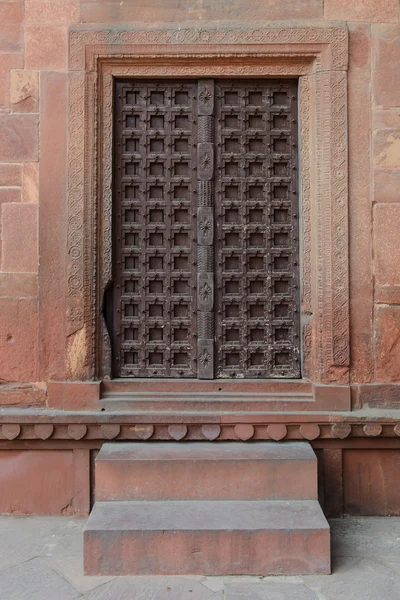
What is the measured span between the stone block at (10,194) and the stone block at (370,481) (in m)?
3.10

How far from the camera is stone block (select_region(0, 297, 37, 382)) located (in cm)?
385

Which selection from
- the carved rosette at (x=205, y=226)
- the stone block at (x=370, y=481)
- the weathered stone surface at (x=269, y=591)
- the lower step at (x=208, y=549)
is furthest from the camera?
the carved rosette at (x=205, y=226)

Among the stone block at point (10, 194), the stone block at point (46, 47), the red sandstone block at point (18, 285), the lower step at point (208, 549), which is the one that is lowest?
the lower step at point (208, 549)

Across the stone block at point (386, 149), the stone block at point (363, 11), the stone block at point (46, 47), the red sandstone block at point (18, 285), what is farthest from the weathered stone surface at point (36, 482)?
the stone block at point (363, 11)

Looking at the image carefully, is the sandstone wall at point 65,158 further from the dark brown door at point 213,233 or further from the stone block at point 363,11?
the dark brown door at point 213,233

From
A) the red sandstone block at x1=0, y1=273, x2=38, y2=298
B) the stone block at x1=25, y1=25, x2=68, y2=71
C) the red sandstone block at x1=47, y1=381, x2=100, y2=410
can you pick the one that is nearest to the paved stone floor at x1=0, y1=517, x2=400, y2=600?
the red sandstone block at x1=47, y1=381, x2=100, y2=410

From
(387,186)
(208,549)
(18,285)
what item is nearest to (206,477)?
(208,549)

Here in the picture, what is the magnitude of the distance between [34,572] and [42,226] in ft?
7.59

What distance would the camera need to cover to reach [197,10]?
152 inches

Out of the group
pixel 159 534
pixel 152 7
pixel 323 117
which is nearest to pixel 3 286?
pixel 159 534

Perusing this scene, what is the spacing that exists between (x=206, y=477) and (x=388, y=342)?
1.66 metres

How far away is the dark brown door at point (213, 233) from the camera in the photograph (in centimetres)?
399

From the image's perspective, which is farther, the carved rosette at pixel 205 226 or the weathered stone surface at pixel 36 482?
the carved rosette at pixel 205 226

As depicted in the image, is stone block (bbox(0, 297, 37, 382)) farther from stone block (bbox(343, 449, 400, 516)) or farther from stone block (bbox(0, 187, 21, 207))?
stone block (bbox(343, 449, 400, 516))
